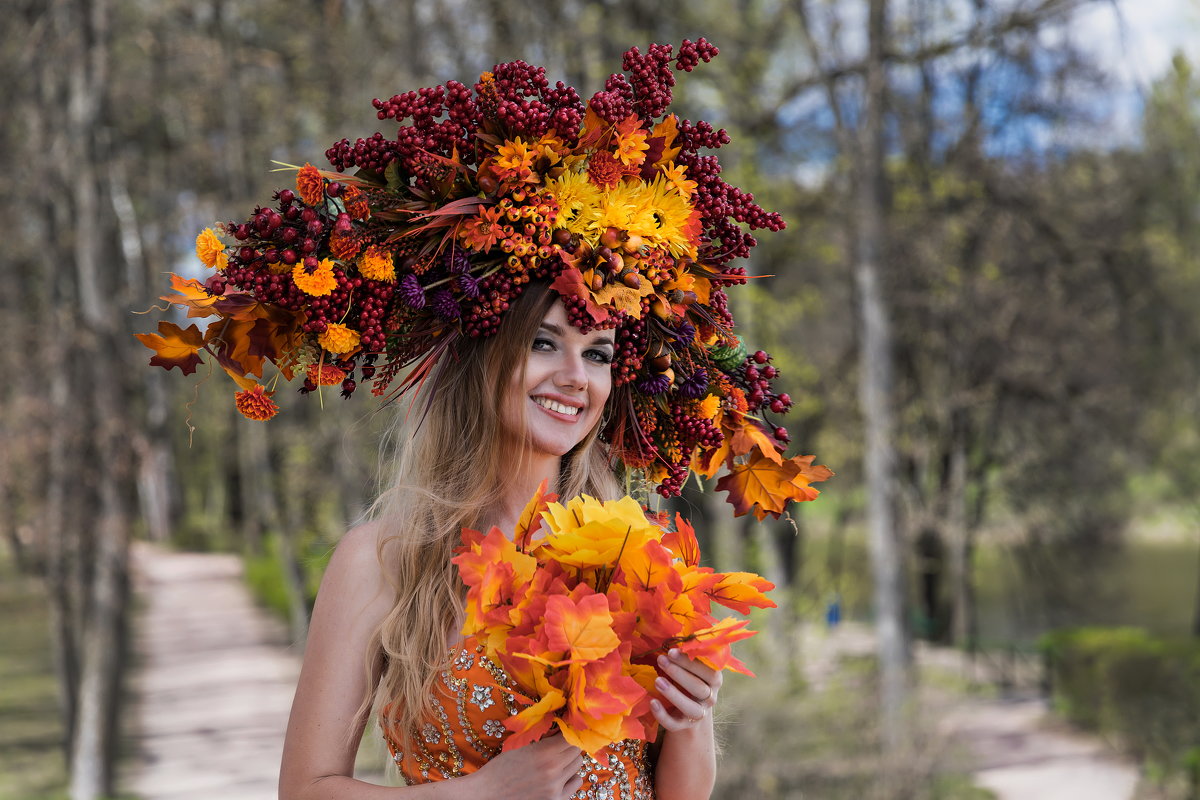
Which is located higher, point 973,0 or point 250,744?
point 973,0

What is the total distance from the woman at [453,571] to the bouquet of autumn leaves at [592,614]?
0.13m

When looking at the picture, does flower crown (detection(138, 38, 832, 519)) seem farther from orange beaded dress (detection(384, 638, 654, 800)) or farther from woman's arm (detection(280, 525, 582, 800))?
orange beaded dress (detection(384, 638, 654, 800))

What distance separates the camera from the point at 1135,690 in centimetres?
1434

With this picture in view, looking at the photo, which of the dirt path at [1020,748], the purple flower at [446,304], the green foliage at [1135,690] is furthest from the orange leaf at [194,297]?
the green foliage at [1135,690]

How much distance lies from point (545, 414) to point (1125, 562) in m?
A: 19.6

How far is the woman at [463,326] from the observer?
211cm

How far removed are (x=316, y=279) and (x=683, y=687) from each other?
3.16ft

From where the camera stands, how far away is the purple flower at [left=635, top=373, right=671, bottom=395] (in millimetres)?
2504

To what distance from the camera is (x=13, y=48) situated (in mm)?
9484

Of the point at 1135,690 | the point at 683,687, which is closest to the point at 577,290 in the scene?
the point at 683,687

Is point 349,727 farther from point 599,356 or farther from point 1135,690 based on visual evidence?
point 1135,690

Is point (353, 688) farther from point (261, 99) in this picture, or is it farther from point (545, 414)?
point (261, 99)

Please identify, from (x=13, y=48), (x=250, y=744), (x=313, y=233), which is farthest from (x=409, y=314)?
(x=250, y=744)

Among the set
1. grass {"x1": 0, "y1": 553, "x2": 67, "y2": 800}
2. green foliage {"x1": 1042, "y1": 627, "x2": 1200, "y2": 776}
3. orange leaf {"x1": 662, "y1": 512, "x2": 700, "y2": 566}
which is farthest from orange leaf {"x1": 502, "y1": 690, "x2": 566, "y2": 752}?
green foliage {"x1": 1042, "y1": 627, "x2": 1200, "y2": 776}
